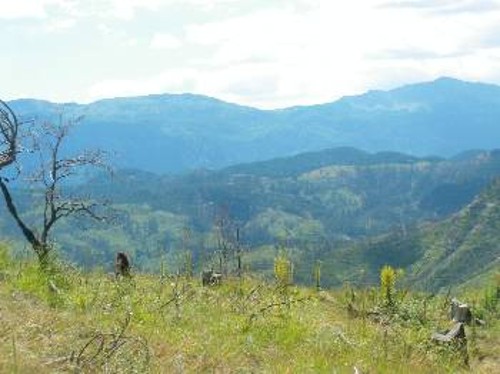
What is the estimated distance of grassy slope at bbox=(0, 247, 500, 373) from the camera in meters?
6.20

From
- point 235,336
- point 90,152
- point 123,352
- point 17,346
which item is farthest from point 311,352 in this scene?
point 90,152

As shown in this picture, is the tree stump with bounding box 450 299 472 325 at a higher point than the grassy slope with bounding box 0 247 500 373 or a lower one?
lower

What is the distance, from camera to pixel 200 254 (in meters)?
12.9

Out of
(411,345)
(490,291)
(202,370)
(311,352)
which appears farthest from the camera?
(490,291)

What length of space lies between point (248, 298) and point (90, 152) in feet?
57.7

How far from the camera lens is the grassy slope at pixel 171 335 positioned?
6203mm

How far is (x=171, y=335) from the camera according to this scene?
8.20 m

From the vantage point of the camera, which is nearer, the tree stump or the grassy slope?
the grassy slope

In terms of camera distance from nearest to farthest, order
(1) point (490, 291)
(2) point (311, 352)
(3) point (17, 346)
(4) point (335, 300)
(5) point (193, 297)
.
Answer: (3) point (17, 346) < (2) point (311, 352) < (5) point (193, 297) < (4) point (335, 300) < (1) point (490, 291)

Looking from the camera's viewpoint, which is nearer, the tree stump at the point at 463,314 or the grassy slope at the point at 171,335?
the grassy slope at the point at 171,335

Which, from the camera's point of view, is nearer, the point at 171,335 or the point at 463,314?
the point at 171,335

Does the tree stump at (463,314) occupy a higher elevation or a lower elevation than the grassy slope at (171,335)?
lower

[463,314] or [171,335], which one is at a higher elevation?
[171,335]

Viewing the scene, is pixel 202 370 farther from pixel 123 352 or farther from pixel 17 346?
pixel 17 346
